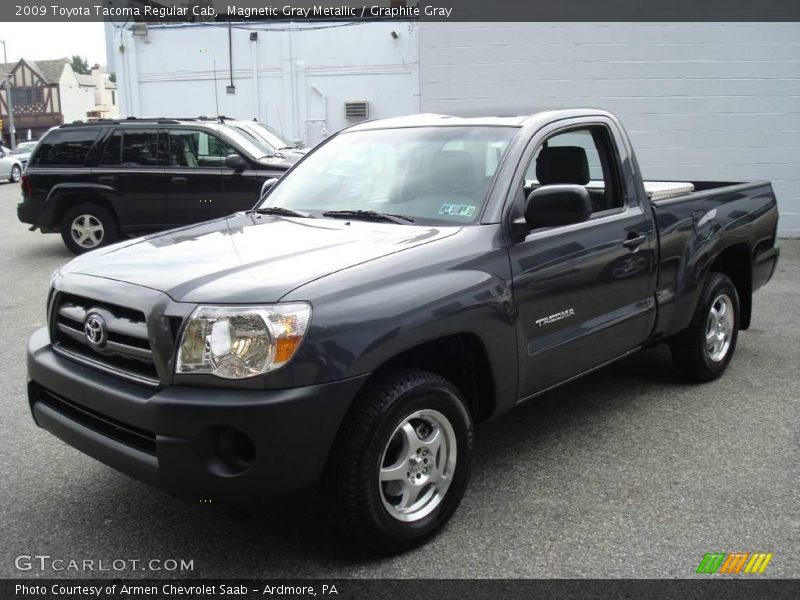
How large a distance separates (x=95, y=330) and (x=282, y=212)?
4.54ft

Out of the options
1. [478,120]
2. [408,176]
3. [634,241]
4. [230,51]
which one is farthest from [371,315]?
[230,51]

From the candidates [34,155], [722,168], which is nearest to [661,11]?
[722,168]

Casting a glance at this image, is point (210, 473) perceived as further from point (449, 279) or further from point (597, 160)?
point (597, 160)

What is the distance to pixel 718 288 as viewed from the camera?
5.13 m

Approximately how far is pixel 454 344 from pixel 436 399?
1.20ft

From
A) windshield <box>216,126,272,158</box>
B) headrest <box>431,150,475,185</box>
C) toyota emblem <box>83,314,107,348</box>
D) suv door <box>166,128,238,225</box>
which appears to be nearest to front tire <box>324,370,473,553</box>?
toyota emblem <box>83,314,107,348</box>

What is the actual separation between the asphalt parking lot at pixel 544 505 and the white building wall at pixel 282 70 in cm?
1419

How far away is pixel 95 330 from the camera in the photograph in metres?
3.03

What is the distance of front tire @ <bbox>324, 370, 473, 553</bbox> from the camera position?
2.85 meters

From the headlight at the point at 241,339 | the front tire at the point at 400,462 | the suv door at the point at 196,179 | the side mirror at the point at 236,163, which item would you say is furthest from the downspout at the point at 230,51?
the headlight at the point at 241,339

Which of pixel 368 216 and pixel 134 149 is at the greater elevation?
pixel 134 149

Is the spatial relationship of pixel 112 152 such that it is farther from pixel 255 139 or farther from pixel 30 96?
pixel 30 96

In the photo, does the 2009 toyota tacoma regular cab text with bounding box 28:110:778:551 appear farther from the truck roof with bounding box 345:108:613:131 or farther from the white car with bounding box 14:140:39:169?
the white car with bounding box 14:140:39:169

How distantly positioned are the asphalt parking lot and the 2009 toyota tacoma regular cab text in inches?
12.5
